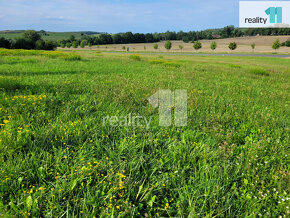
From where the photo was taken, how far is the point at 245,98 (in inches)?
256

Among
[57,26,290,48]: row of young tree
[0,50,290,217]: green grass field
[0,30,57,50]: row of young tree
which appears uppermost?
[57,26,290,48]: row of young tree

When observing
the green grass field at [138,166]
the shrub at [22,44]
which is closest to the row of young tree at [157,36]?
the shrub at [22,44]

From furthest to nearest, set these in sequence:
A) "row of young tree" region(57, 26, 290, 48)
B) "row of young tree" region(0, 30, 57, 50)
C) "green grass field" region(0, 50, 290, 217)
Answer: "row of young tree" region(57, 26, 290, 48) < "row of young tree" region(0, 30, 57, 50) < "green grass field" region(0, 50, 290, 217)

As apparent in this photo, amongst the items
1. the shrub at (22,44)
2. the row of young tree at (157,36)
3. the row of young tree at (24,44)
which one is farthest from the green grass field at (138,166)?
the row of young tree at (157,36)

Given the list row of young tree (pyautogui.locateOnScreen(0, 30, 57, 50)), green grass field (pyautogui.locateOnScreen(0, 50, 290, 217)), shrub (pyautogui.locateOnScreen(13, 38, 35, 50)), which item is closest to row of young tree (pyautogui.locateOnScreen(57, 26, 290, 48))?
row of young tree (pyautogui.locateOnScreen(0, 30, 57, 50))

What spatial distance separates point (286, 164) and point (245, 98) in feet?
12.8

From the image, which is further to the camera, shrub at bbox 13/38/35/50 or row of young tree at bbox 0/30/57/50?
shrub at bbox 13/38/35/50

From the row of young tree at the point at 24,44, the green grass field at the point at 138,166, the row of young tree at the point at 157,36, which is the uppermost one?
the row of young tree at the point at 157,36

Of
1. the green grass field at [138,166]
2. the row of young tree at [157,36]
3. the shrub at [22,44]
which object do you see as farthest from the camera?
the row of young tree at [157,36]

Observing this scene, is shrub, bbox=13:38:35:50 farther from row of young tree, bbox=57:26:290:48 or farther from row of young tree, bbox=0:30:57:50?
row of young tree, bbox=57:26:290:48

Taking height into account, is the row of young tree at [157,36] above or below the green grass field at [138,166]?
above

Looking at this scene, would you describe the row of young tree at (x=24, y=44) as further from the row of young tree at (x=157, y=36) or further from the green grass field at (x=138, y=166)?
the green grass field at (x=138, y=166)

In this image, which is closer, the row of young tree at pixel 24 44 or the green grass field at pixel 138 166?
the green grass field at pixel 138 166

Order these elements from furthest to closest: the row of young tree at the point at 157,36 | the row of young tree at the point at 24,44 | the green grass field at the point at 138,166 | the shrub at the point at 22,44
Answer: the row of young tree at the point at 157,36 → the shrub at the point at 22,44 → the row of young tree at the point at 24,44 → the green grass field at the point at 138,166
